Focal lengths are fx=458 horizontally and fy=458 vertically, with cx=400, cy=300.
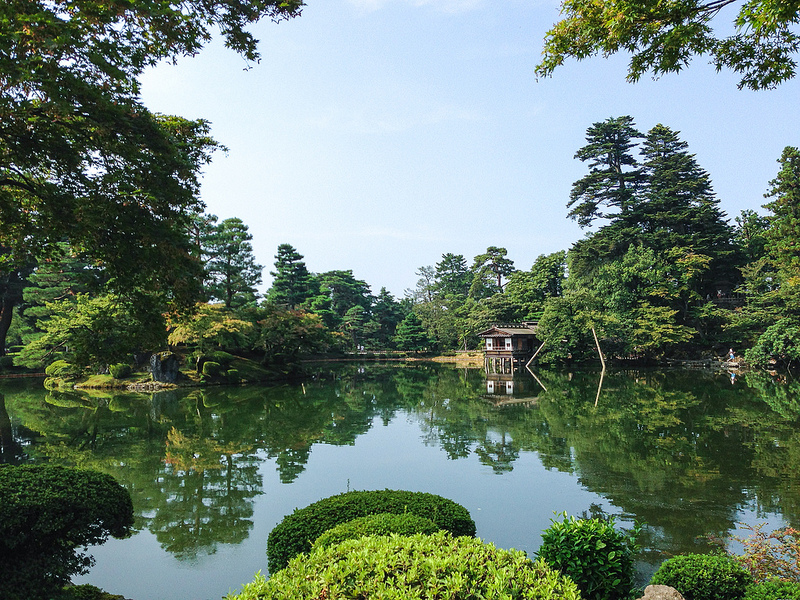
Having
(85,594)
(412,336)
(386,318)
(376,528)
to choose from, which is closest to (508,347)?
(412,336)

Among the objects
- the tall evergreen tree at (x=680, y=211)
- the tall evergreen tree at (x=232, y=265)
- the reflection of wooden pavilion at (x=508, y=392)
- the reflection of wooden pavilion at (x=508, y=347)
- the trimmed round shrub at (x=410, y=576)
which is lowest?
the reflection of wooden pavilion at (x=508, y=392)

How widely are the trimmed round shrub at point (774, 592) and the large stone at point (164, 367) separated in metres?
23.6

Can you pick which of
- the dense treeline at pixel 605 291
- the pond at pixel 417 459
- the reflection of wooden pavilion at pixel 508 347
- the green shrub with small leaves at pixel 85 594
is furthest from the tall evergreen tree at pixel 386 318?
the green shrub with small leaves at pixel 85 594

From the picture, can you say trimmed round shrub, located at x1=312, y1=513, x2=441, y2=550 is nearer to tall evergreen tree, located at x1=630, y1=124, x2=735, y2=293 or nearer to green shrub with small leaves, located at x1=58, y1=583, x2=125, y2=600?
green shrub with small leaves, located at x1=58, y1=583, x2=125, y2=600

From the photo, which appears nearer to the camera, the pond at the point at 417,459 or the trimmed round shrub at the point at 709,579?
the trimmed round shrub at the point at 709,579

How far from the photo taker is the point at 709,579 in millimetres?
3369

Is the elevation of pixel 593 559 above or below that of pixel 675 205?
below

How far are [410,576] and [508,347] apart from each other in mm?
31572

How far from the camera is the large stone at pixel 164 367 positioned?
22250 millimetres

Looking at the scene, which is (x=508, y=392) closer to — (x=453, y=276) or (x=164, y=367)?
(x=164, y=367)

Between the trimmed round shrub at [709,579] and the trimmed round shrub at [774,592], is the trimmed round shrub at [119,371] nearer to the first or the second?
the trimmed round shrub at [709,579]

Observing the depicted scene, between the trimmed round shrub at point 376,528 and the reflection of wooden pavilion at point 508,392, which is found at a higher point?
the trimmed round shrub at point 376,528

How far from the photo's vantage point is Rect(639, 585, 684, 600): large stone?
3221 mm

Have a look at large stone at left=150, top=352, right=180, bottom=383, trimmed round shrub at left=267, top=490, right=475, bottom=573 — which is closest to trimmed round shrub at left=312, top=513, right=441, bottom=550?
trimmed round shrub at left=267, top=490, right=475, bottom=573
